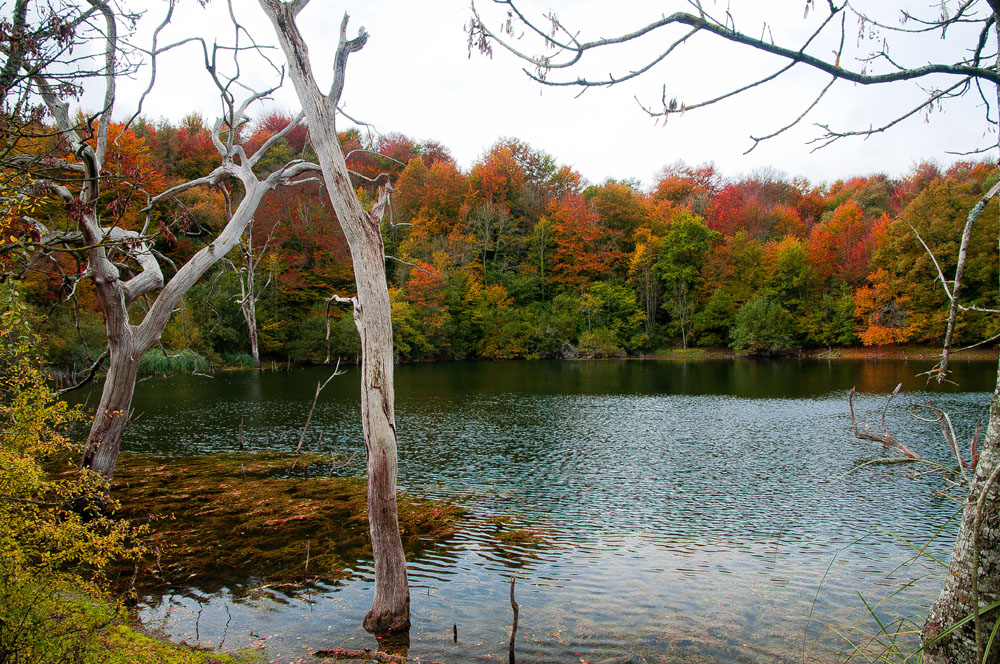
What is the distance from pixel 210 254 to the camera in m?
8.53

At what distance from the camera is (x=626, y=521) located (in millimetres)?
10133

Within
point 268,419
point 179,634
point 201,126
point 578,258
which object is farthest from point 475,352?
point 179,634

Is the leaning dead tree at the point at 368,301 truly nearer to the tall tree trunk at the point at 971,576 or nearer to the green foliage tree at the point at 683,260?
the tall tree trunk at the point at 971,576

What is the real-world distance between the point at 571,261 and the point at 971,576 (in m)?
52.5

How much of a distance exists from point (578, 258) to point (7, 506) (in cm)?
5168

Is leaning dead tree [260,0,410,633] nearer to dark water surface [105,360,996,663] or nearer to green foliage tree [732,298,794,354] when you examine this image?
dark water surface [105,360,996,663]

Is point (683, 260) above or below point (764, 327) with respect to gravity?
above

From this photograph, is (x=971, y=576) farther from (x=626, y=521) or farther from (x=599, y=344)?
(x=599, y=344)

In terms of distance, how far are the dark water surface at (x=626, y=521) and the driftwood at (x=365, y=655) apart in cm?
16

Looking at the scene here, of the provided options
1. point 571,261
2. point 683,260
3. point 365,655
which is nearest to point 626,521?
point 365,655

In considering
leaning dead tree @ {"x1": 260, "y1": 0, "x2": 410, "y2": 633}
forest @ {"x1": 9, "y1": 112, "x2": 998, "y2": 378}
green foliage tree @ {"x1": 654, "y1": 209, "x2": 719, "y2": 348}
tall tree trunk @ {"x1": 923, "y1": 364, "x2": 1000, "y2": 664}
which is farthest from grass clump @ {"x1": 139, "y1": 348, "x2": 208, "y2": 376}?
green foliage tree @ {"x1": 654, "y1": 209, "x2": 719, "y2": 348}

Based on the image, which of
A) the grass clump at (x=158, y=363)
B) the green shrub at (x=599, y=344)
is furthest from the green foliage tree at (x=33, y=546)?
the green shrub at (x=599, y=344)

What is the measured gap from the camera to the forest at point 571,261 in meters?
38.7

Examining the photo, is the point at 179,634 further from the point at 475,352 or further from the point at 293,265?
the point at 475,352
